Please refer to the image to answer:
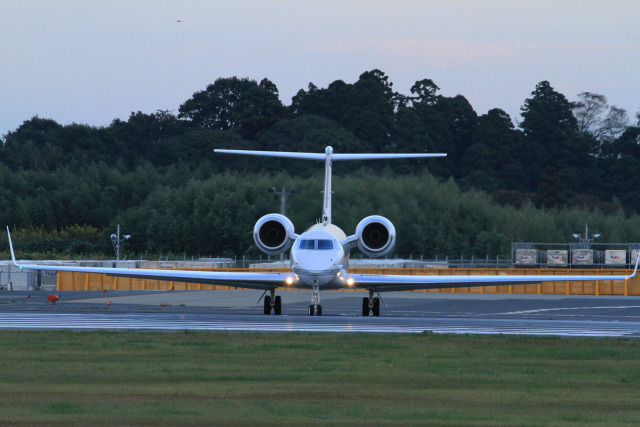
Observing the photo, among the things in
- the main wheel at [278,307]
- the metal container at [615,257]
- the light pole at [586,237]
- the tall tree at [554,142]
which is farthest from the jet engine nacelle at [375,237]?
the tall tree at [554,142]

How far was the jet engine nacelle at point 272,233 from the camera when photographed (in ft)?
106

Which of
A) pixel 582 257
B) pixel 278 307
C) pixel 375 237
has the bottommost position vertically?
pixel 278 307

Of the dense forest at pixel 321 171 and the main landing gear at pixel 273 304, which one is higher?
the dense forest at pixel 321 171

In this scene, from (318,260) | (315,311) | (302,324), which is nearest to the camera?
(302,324)

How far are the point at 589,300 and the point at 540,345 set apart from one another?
26.5 metres

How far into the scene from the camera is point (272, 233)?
32.4 meters

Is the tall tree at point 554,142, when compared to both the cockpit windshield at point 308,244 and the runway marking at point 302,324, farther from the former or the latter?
the runway marking at point 302,324

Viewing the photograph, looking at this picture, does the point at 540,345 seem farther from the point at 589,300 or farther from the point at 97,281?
the point at 97,281

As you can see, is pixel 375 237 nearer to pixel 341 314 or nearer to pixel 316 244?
pixel 341 314

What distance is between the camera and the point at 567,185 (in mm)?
100625

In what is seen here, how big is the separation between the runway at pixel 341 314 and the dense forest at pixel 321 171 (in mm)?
8664

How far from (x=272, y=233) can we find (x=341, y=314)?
3.23m

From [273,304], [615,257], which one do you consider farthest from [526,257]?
[273,304]

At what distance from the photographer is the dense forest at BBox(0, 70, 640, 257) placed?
70.7m
